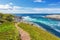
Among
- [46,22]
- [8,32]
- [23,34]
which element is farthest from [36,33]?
[8,32]

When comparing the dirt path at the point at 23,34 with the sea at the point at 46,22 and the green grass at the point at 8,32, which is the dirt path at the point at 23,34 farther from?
the sea at the point at 46,22

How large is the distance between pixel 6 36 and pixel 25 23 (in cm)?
159

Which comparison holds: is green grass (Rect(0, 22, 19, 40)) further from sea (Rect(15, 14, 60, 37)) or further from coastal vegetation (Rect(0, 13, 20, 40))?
sea (Rect(15, 14, 60, 37))

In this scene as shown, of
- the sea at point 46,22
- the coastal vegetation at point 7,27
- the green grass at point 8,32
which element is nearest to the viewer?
the green grass at point 8,32

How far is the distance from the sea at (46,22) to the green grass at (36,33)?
23 cm

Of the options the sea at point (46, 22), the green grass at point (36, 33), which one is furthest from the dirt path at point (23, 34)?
the sea at point (46, 22)

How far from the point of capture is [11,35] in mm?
5793

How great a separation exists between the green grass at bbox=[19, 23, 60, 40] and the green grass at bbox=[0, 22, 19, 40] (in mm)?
496

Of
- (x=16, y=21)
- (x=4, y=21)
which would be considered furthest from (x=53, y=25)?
(x=4, y=21)

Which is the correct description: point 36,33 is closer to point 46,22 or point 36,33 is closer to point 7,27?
point 46,22

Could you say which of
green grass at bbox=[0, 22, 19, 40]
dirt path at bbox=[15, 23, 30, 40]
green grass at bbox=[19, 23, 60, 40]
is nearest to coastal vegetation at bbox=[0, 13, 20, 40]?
green grass at bbox=[0, 22, 19, 40]

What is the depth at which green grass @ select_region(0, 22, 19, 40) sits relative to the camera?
564 centimetres

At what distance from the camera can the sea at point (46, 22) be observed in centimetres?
679

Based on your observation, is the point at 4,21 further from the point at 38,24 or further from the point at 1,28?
the point at 38,24
